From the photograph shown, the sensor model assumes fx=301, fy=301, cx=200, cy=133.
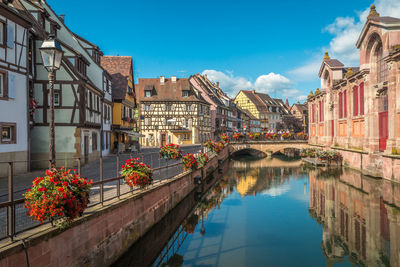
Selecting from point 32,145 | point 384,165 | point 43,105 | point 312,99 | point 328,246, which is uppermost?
point 312,99

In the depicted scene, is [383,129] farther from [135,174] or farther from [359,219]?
[135,174]

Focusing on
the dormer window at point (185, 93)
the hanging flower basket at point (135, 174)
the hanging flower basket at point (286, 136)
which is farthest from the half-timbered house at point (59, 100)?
the hanging flower basket at point (286, 136)

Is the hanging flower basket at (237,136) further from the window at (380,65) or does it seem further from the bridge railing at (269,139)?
the window at (380,65)

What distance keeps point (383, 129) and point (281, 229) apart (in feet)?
53.3

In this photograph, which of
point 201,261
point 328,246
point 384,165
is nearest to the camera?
point 201,261

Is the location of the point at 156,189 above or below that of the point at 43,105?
below

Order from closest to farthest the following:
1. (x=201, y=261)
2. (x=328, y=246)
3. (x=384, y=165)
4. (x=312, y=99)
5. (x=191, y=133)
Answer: (x=201, y=261) → (x=328, y=246) → (x=384, y=165) → (x=312, y=99) → (x=191, y=133)

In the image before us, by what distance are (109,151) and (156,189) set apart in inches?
763

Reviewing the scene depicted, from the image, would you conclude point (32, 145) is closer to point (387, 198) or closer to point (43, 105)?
point (43, 105)

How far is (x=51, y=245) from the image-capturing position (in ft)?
20.8

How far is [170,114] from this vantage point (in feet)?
163

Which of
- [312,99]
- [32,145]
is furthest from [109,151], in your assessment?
[312,99]

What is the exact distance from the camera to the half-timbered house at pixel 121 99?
31.6 m

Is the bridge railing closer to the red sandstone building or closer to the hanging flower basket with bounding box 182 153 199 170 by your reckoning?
the red sandstone building
